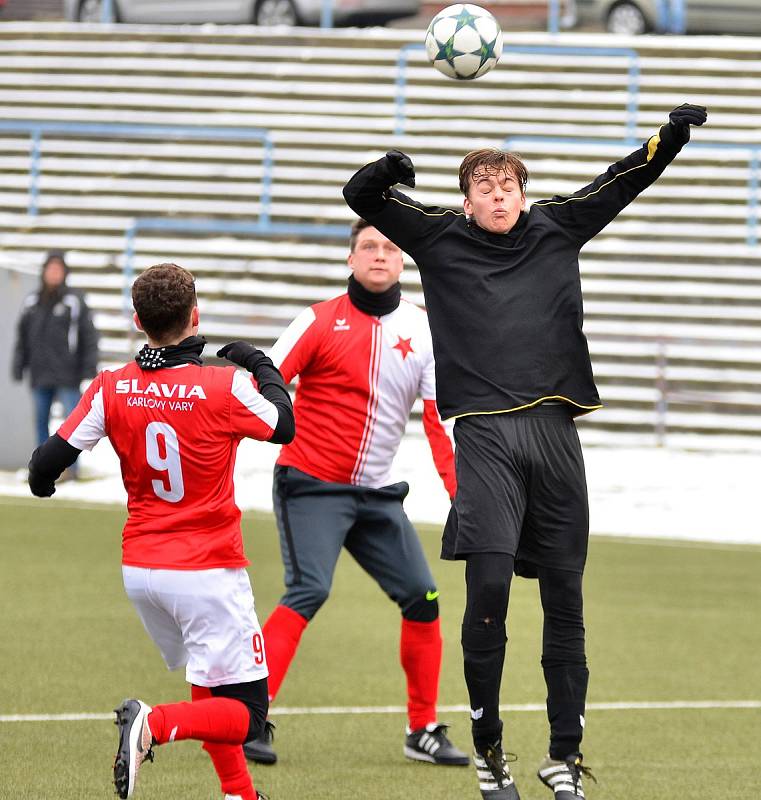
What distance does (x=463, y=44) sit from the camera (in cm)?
631

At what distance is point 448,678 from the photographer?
26.7 feet

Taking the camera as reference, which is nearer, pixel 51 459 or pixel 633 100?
pixel 51 459

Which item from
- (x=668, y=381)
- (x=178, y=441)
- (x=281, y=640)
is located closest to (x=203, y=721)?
(x=178, y=441)

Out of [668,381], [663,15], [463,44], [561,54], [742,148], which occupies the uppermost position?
[663,15]

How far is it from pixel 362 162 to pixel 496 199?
18.9m

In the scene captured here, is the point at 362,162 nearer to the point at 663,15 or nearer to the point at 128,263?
A: the point at 128,263

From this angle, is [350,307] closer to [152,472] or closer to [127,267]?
[152,472]

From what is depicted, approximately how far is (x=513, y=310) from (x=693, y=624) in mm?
5119

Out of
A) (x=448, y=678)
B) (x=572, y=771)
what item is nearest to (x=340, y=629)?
(x=448, y=678)

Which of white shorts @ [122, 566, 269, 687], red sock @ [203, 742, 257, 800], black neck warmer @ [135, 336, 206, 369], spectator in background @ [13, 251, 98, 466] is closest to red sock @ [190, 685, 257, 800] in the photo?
red sock @ [203, 742, 257, 800]

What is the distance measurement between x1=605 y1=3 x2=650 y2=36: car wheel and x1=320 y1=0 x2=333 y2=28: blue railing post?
4917mm

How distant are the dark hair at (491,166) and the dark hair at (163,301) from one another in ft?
3.47

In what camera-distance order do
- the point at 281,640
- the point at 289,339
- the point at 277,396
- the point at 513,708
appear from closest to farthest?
the point at 277,396, the point at 281,640, the point at 289,339, the point at 513,708

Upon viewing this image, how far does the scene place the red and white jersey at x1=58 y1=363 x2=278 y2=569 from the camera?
16.0 feet
